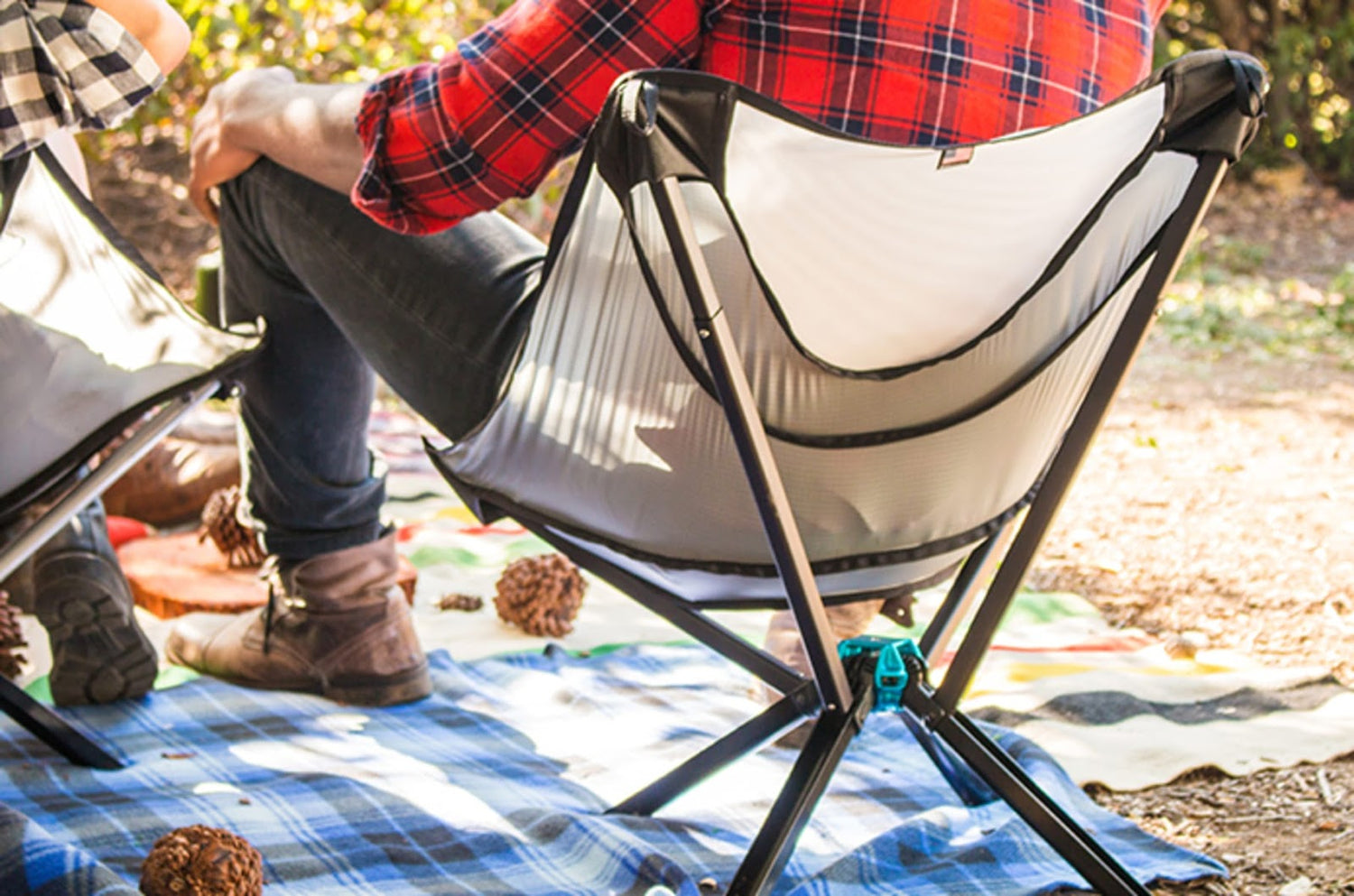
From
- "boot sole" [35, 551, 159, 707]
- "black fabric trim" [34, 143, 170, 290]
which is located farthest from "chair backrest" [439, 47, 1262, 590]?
"boot sole" [35, 551, 159, 707]

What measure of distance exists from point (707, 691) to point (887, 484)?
2.75ft

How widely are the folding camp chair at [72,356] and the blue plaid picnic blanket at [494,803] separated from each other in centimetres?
16

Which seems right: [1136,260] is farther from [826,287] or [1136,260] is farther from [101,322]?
[101,322]

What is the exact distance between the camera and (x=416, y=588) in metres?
2.56

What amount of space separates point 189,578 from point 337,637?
0.54 metres

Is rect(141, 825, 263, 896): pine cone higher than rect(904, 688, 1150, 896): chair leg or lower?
lower

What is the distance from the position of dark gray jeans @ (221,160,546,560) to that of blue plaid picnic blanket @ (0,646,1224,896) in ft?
0.92

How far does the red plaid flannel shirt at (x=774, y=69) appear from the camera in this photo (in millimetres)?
1275

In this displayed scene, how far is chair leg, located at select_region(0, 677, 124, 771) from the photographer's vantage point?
167cm

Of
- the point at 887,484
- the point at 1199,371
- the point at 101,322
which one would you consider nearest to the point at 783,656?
the point at 887,484

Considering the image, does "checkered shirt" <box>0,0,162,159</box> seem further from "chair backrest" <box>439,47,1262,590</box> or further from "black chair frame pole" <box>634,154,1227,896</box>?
"black chair frame pole" <box>634,154,1227,896</box>

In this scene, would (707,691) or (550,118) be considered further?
(707,691)

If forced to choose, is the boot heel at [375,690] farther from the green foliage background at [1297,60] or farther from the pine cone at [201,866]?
the green foliage background at [1297,60]

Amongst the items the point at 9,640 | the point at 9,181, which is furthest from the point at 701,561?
the point at 9,640
